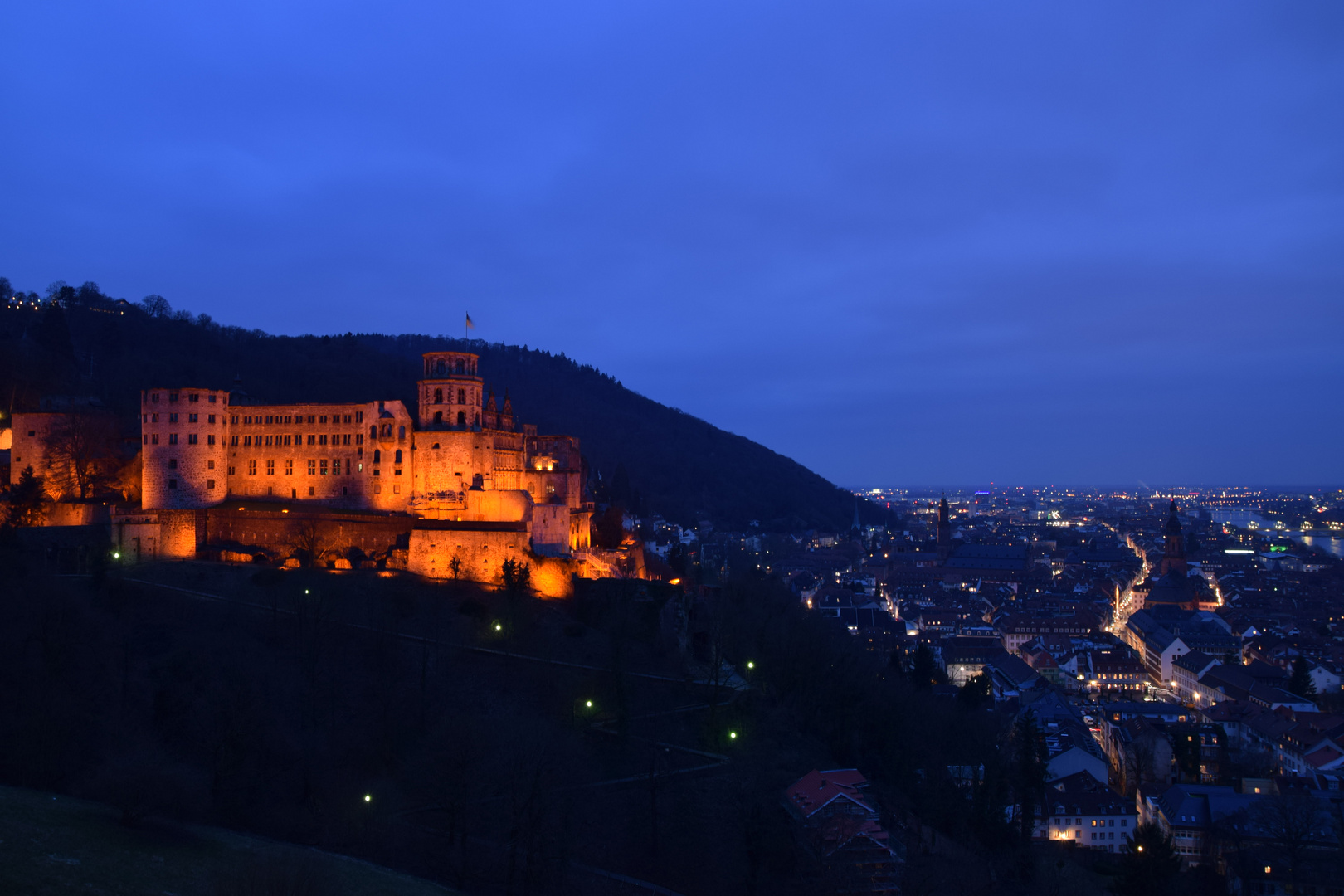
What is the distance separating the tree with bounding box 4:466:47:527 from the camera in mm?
52000

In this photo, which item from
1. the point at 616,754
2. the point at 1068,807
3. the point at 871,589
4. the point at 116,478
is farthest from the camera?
the point at 871,589

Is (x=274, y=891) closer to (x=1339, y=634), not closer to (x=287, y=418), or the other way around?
(x=287, y=418)

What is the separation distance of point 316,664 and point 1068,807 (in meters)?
42.6

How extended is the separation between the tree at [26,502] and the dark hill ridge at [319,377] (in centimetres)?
1175

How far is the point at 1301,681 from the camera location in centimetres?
7844

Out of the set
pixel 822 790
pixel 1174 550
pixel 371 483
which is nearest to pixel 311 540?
pixel 371 483

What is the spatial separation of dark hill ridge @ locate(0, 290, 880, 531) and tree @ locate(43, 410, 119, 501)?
6759mm

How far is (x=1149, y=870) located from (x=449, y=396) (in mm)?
45682

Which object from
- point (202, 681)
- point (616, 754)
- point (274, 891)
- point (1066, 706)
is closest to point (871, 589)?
point (1066, 706)

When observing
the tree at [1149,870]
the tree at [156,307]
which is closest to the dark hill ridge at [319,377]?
the tree at [156,307]

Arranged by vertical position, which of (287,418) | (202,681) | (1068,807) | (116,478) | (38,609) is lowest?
(1068,807)

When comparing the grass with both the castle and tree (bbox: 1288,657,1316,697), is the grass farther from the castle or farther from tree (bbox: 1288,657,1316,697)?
tree (bbox: 1288,657,1316,697)

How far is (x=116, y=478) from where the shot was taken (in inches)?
2314

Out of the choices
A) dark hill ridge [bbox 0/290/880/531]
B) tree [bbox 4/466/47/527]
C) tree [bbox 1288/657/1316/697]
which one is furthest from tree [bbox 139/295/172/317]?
tree [bbox 1288/657/1316/697]
